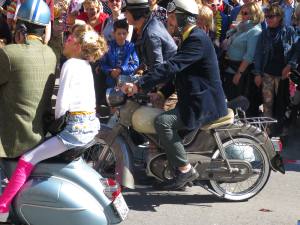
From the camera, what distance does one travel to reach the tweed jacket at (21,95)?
5105 mm

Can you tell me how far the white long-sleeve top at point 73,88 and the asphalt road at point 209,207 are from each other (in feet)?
4.75

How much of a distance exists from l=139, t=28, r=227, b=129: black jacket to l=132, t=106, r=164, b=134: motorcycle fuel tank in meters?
0.25

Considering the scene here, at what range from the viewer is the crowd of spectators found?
9023mm

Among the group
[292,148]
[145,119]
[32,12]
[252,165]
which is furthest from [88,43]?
[292,148]

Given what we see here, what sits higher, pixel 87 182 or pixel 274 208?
pixel 87 182

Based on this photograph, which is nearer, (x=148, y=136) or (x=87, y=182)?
(x=87, y=182)

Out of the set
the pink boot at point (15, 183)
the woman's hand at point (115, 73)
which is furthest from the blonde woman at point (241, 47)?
the pink boot at point (15, 183)

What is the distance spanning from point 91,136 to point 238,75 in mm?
4663

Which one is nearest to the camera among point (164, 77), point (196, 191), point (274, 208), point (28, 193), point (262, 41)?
point (28, 193)

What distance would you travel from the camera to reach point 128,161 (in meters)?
6.75

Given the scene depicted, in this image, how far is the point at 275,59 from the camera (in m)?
9.48

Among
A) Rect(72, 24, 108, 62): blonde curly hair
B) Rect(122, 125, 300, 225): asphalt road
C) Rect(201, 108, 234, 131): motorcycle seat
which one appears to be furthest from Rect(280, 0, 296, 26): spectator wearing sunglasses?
Rect(72, 24, 108, 62): blonde curly hair

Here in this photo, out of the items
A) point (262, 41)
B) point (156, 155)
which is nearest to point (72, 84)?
point (156, 155)

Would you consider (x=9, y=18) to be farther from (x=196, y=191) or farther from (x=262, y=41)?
(x=196, y=191)
